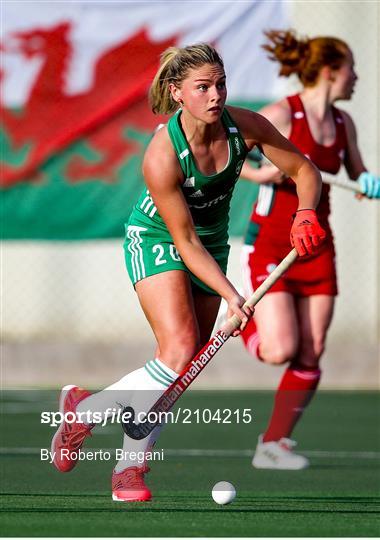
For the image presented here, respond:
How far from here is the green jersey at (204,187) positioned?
15.7ft

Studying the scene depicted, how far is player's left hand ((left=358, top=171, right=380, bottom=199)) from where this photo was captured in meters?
6.66

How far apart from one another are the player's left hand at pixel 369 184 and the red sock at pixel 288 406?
952 mm

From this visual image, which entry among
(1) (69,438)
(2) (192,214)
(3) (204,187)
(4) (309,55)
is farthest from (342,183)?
(1) (69,438)

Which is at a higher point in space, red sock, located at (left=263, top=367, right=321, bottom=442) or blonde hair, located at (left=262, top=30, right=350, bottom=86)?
blonde hair, located at (left=262, top=30, right=350, bottom=86)

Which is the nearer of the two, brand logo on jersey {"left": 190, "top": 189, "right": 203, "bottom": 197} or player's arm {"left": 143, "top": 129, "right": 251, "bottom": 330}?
player's arm {"left": 143, "top": 129, "right": 251, "bottom": 330}

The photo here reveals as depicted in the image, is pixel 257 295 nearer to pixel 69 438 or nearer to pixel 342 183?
pixel 69 438

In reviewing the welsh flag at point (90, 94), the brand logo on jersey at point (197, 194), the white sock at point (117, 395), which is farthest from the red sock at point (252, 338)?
the welsh flag at point (90, 94)

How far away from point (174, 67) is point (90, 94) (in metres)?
4.82

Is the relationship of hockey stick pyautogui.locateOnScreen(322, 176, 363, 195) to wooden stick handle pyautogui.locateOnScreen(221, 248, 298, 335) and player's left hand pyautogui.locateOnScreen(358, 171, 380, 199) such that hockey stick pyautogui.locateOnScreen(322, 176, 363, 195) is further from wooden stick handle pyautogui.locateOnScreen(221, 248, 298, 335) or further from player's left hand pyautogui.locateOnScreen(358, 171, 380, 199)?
wooden stick handle pyautogui.locateOnScreen(221, 248, 298, 335)

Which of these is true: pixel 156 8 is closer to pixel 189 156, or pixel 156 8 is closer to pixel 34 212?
pixel 34 212

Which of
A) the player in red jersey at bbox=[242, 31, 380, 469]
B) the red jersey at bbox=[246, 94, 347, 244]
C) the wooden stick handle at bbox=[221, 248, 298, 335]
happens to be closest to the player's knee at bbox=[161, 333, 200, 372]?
the wooden stick handle at bbox=[221, 248, 298, 335]

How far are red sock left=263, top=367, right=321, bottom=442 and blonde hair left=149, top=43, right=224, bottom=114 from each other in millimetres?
1916

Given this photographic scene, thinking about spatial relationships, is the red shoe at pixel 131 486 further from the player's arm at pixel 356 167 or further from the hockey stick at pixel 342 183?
the player's arm at pixel 356 167

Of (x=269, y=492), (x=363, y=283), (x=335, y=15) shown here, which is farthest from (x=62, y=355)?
(x=269, y=492)
